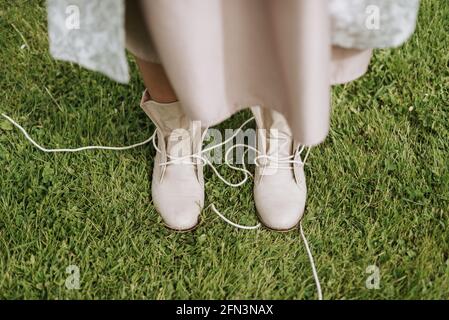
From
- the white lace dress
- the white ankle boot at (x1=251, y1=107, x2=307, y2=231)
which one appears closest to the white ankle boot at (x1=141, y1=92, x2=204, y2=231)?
the white ankle boot at (x1=251, y1=107, x2=307, y2=231)

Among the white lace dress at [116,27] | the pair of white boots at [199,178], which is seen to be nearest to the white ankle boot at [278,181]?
the pair of white boots at [199,178]

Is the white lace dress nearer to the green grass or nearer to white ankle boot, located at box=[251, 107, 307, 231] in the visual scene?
white ankle boot, located at box=[251, 107, 307, 231]

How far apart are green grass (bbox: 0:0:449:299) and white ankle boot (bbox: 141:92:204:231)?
36 mm

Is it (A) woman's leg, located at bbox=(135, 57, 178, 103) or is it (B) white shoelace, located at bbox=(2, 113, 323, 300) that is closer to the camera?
(A) woman's leg, located at bbox=(135, 57, 178, 103)

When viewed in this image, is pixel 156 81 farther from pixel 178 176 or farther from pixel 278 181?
pixel 278 181

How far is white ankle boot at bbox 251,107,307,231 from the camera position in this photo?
150cm

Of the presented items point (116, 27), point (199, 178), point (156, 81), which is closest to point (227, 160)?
point (199, 178)

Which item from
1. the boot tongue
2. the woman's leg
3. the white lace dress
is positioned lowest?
the boot tongue

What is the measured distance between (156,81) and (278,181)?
16.3 inches

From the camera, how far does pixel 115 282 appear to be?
1.43 metres

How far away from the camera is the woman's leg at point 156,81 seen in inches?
50.6

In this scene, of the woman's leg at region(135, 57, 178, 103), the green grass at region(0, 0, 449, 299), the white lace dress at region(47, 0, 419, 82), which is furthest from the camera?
the green grass at region(0, 0, 449, 299)
